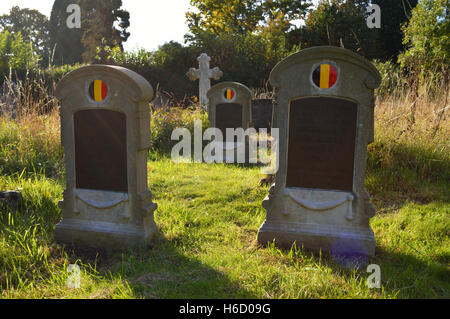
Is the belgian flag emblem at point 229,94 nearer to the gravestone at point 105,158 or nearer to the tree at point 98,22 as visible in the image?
the gravestone at point 105,158

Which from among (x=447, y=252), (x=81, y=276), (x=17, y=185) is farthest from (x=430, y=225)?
(x=17, y=185)

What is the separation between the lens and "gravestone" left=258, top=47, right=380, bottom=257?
305 centimetres

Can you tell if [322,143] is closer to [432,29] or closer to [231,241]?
[231,241]

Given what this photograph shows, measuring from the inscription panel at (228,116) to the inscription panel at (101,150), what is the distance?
437 centimetres

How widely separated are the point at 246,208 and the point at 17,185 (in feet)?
9.51

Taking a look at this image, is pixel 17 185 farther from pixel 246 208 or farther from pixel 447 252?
pixel 447 252

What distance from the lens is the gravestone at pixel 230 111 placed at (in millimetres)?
7246

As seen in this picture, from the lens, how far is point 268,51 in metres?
15.4

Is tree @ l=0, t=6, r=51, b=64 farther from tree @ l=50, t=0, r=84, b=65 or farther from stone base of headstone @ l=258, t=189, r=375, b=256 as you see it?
stone base of headstone @ l=258, t=189, r=375, b=256

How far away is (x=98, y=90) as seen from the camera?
3195 millimetres

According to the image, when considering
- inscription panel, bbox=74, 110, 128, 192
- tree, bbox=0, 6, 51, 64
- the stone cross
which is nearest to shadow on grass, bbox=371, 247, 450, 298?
inscription panel, bbox=74, 110, 128, 192

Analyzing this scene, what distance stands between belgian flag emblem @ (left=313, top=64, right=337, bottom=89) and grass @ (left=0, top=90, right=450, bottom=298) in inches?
58.0

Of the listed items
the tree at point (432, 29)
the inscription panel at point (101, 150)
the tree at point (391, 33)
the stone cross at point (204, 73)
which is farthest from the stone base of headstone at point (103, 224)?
the tree at point (391, 33)
